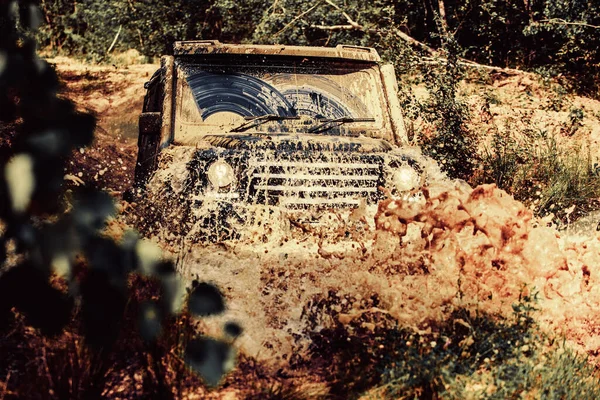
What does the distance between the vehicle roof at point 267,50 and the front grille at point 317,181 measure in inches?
48.1

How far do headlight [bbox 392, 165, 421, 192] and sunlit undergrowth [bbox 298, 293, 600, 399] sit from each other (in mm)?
1120

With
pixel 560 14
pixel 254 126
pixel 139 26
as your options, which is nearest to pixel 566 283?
pixel 254 126

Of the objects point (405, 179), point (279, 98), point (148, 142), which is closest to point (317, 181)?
point (405, 179)

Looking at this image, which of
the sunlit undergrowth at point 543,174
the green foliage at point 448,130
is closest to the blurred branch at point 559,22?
the sunlit undergrowth at point 543,174

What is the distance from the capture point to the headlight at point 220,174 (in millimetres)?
4465

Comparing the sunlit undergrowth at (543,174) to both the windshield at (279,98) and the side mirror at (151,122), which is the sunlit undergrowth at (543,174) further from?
Answer: the side mirror at (151,122)

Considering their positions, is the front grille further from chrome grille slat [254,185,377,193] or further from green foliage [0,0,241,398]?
green foliage [0,0,241,398]

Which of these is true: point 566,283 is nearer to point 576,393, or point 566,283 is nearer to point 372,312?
point 576,393

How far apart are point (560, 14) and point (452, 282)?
808 cm

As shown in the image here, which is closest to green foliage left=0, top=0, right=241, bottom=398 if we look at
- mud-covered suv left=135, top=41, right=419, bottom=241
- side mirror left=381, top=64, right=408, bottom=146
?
mud-covered suv left=135, top=41, right=419, bottom=241

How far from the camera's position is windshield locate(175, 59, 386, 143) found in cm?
514

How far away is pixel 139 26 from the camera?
1449cm

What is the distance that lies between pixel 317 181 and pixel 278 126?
69 centimetres

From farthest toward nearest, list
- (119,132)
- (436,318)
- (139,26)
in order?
(139,26)
(119,132)
(436,318)
